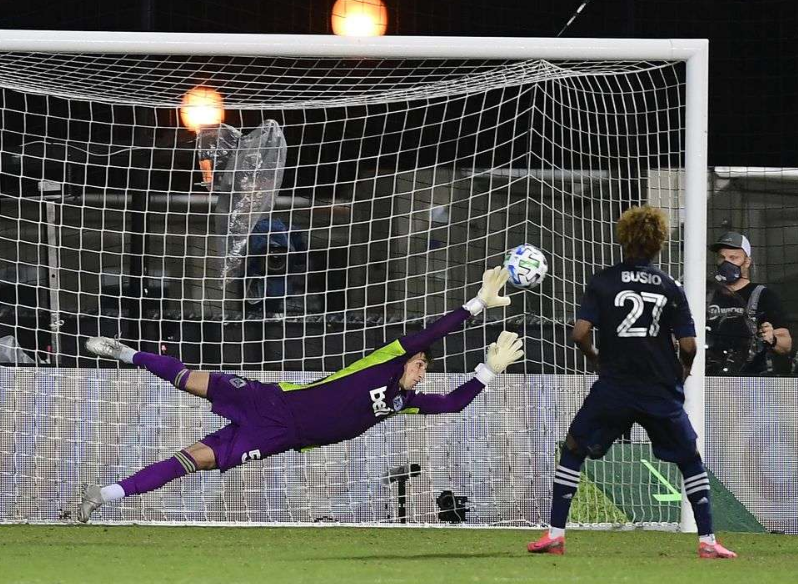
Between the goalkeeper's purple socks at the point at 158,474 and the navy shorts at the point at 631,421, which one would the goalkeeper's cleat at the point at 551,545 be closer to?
the navy shorts at the point at 631,421

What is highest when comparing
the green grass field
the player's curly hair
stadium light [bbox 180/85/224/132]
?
stadium light [bbox 180/85/224/132]

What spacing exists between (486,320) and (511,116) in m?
1.47

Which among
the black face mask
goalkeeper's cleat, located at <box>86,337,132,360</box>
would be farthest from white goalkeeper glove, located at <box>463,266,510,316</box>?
the black face mask

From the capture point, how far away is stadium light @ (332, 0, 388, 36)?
11.0 metres

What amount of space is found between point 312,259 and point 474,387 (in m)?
2.78

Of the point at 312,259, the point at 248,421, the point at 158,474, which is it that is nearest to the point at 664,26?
the point at 312,259

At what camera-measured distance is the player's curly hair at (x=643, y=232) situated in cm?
642

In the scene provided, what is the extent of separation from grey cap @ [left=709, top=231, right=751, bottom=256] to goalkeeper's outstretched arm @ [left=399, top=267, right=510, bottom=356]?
9.49 feet

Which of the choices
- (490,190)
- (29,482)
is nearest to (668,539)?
(490,190)

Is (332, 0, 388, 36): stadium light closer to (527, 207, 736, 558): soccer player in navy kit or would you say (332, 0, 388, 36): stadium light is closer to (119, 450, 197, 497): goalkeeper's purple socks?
(119, 450, 197, 497): goalkeeper's purple socks

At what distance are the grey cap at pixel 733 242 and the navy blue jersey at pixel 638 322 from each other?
3377mm

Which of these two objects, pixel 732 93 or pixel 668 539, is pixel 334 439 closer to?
pixel 668 539

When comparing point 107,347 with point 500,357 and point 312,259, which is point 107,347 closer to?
point 500,357

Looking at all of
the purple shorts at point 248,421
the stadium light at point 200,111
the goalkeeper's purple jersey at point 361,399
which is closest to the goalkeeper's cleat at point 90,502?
the purple shorts at point 248,421
